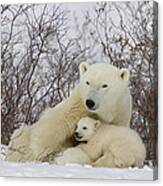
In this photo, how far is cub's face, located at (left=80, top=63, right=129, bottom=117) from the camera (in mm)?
1760

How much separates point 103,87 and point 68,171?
273 millimetres

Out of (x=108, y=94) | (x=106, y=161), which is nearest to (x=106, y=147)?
(x=106, y=161)

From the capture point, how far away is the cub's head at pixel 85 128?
5.82ft

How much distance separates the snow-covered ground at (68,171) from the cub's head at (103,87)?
175mm

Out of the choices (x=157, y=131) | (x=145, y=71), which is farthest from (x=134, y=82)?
(x=157, y=131)

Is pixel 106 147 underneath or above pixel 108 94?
underneath

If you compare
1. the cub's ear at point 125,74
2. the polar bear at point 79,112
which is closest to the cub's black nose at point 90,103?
the polar bear at point 79,112

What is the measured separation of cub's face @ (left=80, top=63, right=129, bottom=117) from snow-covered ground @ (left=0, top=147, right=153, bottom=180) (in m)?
0.18

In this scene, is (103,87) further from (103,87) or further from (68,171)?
(68,171)

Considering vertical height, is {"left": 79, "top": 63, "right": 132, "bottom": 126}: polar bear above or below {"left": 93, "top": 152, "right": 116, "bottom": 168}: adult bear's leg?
above

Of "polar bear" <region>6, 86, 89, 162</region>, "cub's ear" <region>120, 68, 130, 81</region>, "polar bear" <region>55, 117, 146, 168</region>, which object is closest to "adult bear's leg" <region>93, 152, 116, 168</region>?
"polar bear" <region>55, 117, 146, 168</region>

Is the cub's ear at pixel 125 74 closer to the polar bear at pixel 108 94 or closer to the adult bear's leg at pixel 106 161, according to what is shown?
the polar bear at pixel 108 94

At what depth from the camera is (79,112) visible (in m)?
1.79

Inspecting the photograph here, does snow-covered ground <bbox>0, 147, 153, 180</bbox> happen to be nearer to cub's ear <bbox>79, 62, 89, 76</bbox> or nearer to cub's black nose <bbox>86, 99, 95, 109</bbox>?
cub's black nose <bbox>86, 99, 95, 109</bbox>
